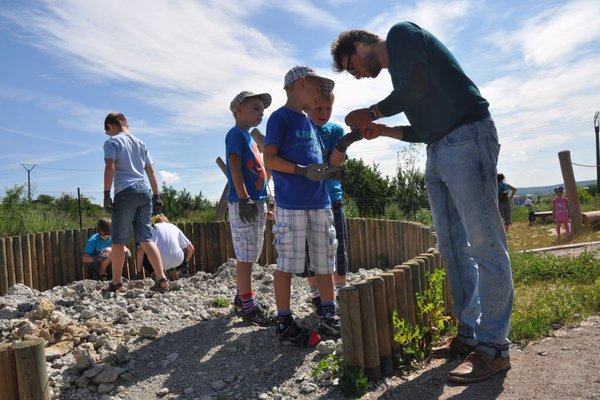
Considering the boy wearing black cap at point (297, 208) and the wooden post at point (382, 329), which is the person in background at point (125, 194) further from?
the wooden post at point (382, 329)

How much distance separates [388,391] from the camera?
7.97 ft

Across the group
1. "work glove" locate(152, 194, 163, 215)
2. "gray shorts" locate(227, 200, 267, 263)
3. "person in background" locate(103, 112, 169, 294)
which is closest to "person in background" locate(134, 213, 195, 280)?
"work glove" locate(152, 194, 163, 215)

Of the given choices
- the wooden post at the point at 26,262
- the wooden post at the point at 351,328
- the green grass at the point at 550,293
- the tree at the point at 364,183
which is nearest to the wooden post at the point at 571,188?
the green grass at the point at 550,293

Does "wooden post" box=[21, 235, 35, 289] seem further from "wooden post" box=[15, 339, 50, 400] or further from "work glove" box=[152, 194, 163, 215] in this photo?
"wooden post" box=[15, 339, 50, 400]

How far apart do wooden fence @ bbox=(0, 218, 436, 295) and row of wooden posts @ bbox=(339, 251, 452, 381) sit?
2.92 meters

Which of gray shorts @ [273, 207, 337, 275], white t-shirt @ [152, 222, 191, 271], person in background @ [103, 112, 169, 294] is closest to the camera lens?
gray shorts @ [273, 207, 337, 275]

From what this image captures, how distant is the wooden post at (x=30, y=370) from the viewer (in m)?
2.50

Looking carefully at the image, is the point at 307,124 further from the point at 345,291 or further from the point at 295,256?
the point at 345,291

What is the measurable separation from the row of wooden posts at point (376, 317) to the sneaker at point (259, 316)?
1.12 m

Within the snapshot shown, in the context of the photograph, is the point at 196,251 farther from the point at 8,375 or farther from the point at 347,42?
the point at 347,42

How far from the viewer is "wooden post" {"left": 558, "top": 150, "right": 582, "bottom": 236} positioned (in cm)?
977

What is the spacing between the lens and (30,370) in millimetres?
2500

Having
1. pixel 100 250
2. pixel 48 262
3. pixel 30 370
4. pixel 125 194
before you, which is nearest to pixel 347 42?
pixel 30 370

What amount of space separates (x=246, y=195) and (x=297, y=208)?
69 centimetres
